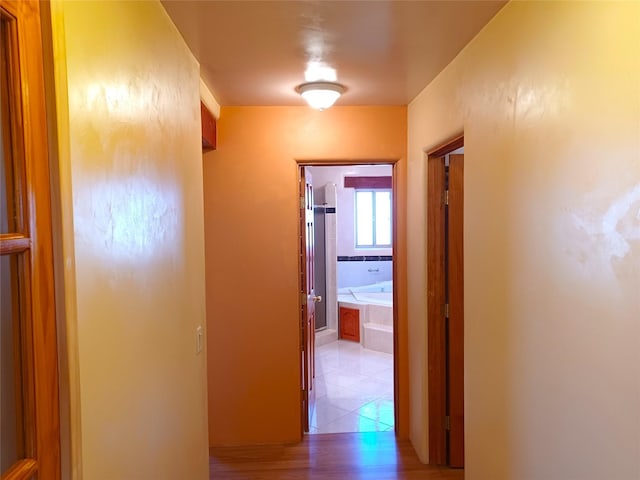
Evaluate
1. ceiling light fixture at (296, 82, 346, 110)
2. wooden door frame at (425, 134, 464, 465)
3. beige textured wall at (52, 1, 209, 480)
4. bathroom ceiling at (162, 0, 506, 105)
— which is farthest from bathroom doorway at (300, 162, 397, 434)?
beige textured wall at (52, 1, 209, 480)

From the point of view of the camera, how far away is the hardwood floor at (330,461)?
2787 mm

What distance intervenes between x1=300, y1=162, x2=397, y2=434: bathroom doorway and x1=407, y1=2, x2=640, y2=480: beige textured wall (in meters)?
1.34

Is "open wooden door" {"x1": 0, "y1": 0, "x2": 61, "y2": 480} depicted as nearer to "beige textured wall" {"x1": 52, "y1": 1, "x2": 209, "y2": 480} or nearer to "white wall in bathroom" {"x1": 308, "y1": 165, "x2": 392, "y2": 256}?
"beige textured wall" {"x1": 52, "y1": 1, "x2": 209, "y2": 480}

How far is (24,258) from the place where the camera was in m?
0.83

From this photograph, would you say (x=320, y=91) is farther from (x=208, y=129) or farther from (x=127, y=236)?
(x=127, y=236)

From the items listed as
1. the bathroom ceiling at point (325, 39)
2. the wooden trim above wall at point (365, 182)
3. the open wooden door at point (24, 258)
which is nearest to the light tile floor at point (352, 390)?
the wooden trim above wall at point (365, 182)

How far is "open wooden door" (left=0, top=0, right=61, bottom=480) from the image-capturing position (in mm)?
799

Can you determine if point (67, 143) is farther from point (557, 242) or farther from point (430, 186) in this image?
point (430, 186)

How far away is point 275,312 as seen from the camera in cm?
316

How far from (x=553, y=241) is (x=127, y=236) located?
4.05 feet

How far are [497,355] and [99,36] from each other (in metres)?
1.69

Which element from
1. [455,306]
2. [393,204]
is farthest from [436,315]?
[393,204]

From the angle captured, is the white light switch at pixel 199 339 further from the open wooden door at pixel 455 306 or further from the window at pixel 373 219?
the window at pixel 373 219

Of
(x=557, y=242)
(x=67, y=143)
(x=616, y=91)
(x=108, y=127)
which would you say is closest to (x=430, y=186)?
(x=557, y=242)
